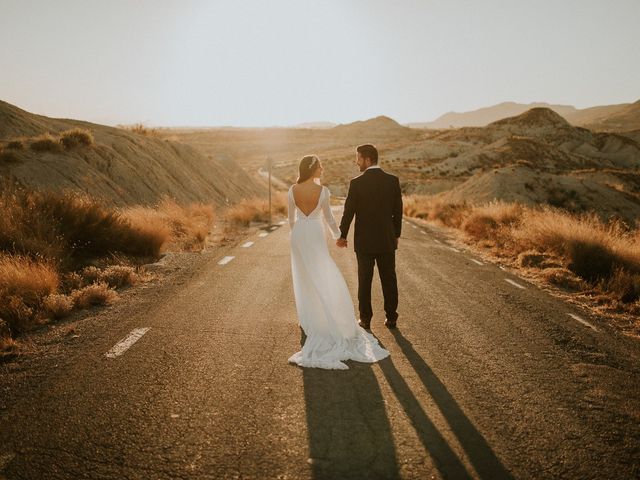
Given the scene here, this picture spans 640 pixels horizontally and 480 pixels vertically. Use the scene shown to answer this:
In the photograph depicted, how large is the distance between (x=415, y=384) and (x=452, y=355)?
0.91 metres

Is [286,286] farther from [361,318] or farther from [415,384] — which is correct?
[415,384]

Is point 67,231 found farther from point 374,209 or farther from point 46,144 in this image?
point 46,144

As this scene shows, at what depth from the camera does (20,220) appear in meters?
8.33

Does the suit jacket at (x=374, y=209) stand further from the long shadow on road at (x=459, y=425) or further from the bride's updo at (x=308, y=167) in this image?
the long shadow on road at (x=459, y=425)

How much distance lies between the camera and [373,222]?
19.2 feet

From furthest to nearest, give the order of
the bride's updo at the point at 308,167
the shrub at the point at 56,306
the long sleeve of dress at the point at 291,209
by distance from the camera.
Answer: the shrub at the point at 56,306
the long sleeve of dress at the point at 291,209
the bride's updo at the point at 308,167

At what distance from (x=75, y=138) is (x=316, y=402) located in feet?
57.3

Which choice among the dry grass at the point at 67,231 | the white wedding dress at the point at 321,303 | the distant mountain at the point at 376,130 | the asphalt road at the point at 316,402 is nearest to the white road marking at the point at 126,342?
the asphalt road at the point at 316,402

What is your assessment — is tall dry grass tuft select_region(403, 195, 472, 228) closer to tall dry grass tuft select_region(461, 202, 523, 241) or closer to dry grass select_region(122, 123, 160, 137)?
tall dry grass tuft select_region(461, 202, 523, 241)

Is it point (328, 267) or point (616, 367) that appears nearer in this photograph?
point (616, 367)

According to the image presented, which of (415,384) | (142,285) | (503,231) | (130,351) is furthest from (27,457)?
(503,231)

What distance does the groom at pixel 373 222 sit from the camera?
573 centimetres

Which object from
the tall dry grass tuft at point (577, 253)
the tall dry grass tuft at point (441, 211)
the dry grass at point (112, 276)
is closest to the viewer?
the dry grass at point (112, 276)

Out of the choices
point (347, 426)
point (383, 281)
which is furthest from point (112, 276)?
point (347, 426)
